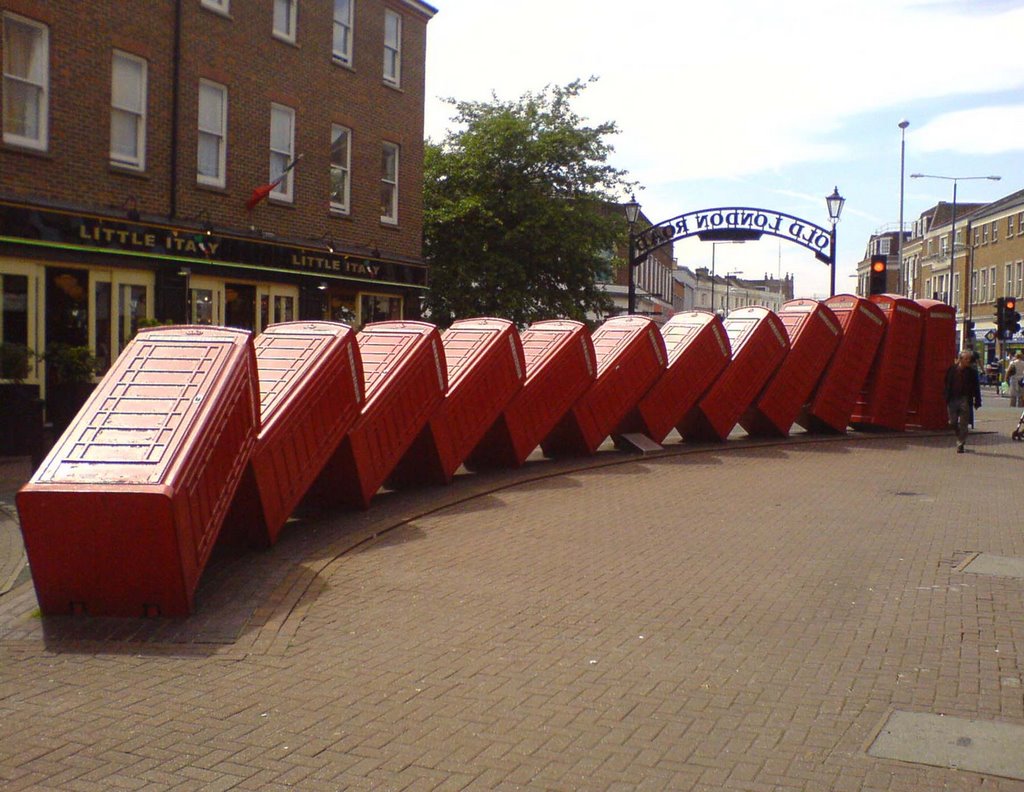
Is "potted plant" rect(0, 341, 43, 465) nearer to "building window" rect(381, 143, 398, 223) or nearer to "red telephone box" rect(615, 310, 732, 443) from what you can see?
"red telephone box" rect(615, 310, 732, 443)

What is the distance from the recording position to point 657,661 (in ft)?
21.5

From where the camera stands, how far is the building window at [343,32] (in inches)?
994

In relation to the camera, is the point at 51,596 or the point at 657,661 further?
the point at 51,596

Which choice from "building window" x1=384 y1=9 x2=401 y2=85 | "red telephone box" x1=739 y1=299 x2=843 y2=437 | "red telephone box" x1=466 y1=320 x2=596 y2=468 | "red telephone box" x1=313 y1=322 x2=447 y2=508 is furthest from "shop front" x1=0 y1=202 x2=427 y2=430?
"red telephone box" x1=739 y1=299 x2=843 y2=437

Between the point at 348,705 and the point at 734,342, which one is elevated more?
the point at 734,342

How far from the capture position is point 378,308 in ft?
90.6

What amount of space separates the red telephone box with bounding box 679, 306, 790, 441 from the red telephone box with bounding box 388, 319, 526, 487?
5475 mm

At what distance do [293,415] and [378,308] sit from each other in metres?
18.1

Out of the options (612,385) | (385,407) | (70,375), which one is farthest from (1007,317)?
(70,375)

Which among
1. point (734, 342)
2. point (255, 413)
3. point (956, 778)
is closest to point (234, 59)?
point (734, 342)

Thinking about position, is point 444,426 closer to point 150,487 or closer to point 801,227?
point 150,487

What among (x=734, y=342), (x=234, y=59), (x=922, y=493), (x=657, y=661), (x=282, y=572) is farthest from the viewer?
(x=234, y=59)

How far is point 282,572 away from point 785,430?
1364 cm

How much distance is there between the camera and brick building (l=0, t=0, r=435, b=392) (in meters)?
17.8
